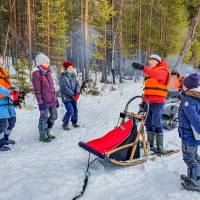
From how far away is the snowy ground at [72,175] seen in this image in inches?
187

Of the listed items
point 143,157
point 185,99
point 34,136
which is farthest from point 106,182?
point 34,136

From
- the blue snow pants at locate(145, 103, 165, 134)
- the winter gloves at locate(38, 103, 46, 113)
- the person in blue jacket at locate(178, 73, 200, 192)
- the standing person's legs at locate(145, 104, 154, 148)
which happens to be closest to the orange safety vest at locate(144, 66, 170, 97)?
the blue snow pants at locate(145, 103, 165, 134)

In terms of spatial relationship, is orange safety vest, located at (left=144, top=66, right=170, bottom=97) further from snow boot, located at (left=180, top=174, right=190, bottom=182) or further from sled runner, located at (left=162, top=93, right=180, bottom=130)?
sled runner, located at (left=162, top=93, right=180, bottom=130)

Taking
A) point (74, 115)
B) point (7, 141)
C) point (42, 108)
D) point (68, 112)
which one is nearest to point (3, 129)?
point (7, 141)

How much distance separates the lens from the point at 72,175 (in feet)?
17.9

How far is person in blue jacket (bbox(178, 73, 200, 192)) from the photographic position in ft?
15.2

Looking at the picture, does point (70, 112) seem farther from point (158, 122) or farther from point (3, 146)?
point (158, 122)

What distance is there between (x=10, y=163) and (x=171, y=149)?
11.0 ft

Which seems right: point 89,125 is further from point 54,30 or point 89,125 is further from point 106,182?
point 54,30

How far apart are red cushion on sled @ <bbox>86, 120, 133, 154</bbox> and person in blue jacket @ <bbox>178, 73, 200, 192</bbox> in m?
1.17

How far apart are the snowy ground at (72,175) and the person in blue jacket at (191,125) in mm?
253

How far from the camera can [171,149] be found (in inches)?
276

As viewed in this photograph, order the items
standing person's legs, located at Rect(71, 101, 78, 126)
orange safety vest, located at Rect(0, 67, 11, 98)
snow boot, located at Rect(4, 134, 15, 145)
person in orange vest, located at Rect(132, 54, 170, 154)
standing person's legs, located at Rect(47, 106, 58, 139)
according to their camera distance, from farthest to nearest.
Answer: standing person's legs, located at Rect(71, 101, 78, 126) < standing person's legs, located at Rect(47, 106, 58, 139) < snow boot, located at Rect(4, 134, 15, 145) < orange safety vest, located at Rect(0, 67, 11, 98) < person in orange vest, located at Rect(132, 54, 170, 154)

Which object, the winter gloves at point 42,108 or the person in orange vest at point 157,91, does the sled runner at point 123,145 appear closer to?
the person in orange vest at point 157,91
